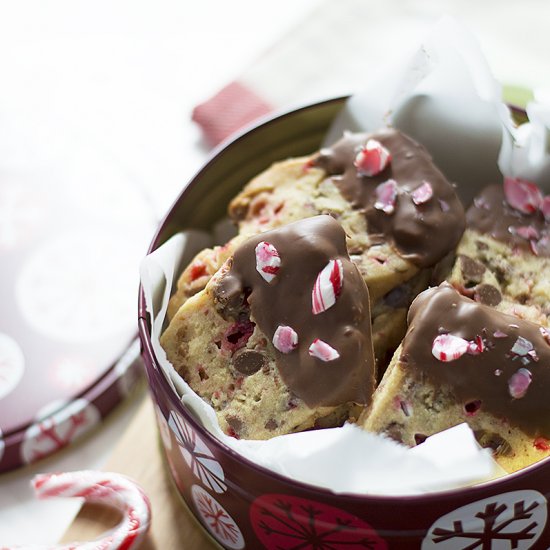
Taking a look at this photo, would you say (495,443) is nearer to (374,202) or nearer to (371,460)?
(371,460)

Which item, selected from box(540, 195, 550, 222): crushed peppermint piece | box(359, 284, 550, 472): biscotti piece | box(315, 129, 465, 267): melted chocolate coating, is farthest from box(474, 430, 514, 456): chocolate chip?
box(540, 195, 550, 222): crushed peppermint piece

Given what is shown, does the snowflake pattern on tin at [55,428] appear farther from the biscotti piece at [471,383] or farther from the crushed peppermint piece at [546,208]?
the crushed peppermint piece at [546,208]

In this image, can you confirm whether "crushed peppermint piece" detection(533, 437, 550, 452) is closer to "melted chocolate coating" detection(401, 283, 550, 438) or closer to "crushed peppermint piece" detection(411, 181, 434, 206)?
"melted chocolate coating" detection(401, 283, 550, 438)

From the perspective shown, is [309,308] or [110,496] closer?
[309,308]

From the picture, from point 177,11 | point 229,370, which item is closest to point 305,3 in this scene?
point 177,11

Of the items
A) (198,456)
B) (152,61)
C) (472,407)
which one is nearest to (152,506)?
(198,456)

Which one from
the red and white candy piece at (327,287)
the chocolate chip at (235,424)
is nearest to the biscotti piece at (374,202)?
the red and white candy piece at (327,287)

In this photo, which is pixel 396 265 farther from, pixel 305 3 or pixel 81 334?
pixel 305 3
